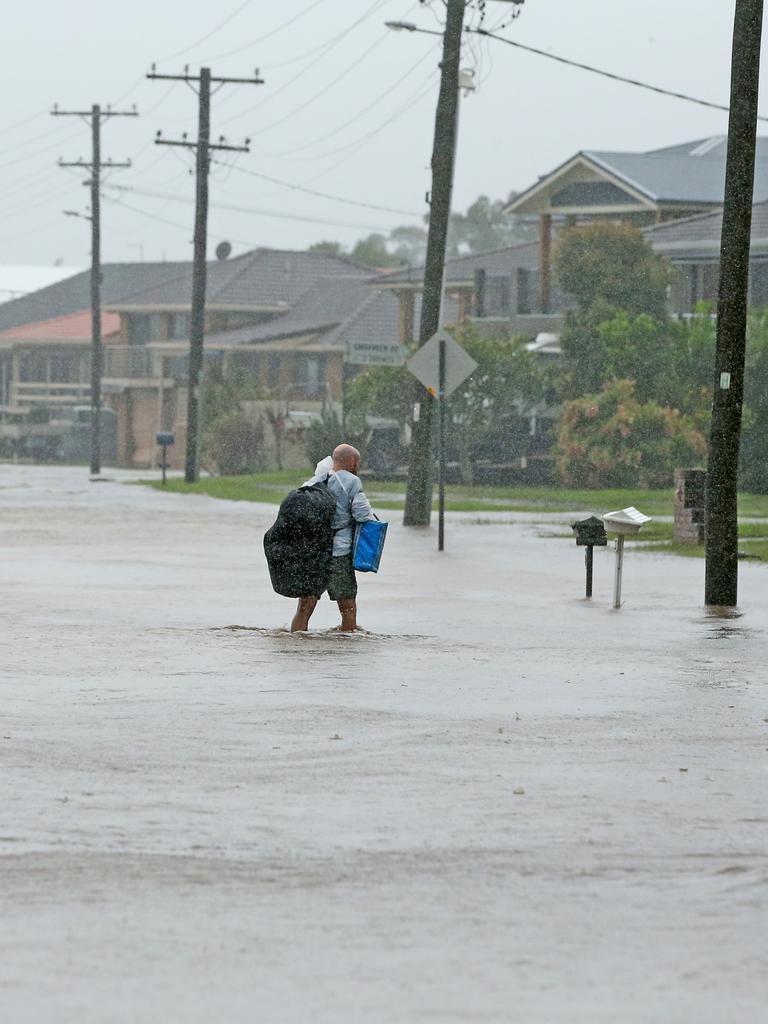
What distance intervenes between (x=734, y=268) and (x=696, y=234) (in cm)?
4073

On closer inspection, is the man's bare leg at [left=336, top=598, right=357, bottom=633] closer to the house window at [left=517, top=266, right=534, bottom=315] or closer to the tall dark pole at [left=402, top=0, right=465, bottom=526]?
the tall dark pole at [left=402, top=0, right=465, bottom=526]

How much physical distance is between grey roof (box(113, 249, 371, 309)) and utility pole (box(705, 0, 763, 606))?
6944 cm

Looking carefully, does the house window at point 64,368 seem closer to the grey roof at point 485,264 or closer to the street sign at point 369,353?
the grey roof at point 485,264

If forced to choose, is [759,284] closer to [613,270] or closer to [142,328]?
[613,270]

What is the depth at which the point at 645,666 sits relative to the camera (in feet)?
52.9

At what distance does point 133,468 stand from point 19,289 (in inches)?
1819

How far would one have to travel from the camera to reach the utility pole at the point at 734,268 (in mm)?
19703

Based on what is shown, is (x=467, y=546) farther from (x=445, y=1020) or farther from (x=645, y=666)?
(x=445, y=1020)

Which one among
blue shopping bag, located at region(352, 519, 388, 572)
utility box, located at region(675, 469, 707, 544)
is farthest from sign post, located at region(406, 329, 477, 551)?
blue shopping bag, located at region(352, 519, 388, 572)

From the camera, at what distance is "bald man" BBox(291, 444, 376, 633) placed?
1755 centimetres

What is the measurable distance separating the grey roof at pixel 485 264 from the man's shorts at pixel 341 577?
2214 inches

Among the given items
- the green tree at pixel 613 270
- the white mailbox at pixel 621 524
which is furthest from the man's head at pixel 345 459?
the green tree at pixel 613 270

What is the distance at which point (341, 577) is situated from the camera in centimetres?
1762

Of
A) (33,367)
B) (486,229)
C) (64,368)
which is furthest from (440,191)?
(486,229)
